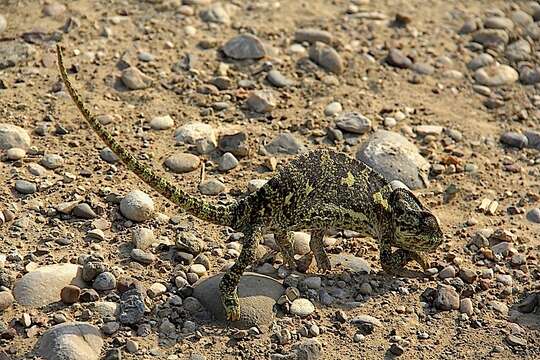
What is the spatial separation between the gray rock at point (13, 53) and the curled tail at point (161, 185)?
9.13 feet

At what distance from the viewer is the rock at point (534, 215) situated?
8.86 m

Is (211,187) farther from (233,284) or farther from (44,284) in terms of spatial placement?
(44,284)

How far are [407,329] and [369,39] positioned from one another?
5.00 metres

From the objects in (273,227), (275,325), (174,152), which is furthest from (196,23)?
(275,325)

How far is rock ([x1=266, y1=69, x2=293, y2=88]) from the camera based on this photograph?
403 inches

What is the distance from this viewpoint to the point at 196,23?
11.1 m

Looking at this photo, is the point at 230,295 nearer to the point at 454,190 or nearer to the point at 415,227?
the point at 415,227

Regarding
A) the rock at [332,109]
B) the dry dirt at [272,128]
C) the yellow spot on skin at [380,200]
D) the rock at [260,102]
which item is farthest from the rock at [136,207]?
the rock at [332,109]

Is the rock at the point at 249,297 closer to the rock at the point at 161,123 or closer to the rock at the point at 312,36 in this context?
the rock at the point at 161,123

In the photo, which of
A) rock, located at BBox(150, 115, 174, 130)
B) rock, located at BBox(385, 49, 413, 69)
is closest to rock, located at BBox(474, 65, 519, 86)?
rock, located at BBox(385, 49, 413, 69)

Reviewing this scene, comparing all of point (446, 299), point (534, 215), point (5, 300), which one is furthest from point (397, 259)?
point (5, 300)

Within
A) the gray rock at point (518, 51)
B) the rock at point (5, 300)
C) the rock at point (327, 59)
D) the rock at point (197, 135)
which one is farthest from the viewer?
the gray rock at point (518, 51)

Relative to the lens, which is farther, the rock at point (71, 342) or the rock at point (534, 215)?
the rock at point (534, 215)

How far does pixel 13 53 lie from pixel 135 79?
134cm
